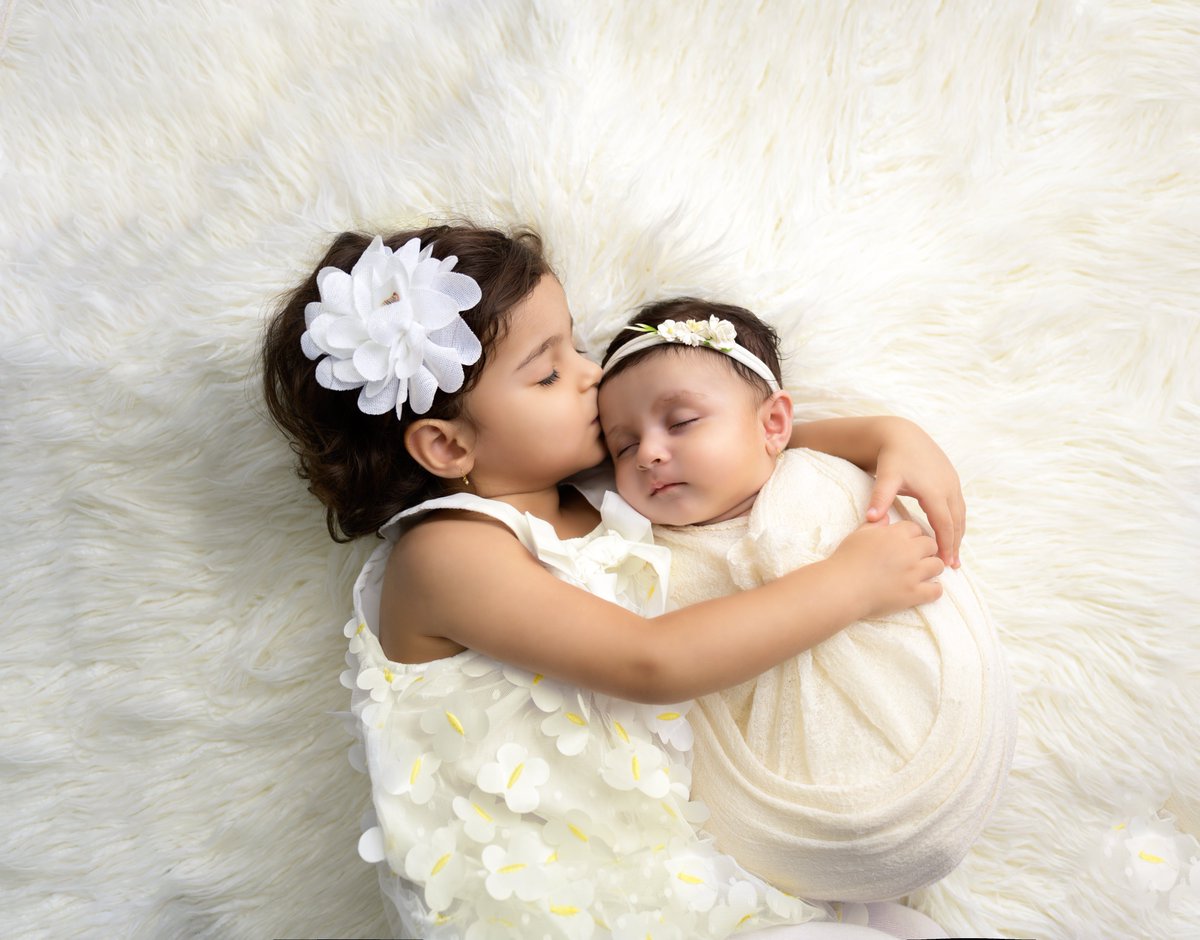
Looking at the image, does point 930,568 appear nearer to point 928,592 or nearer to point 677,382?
point 928,592

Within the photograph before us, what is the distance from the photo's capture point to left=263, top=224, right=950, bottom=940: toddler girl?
1.26 m

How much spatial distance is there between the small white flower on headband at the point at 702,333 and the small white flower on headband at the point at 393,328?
29 cm

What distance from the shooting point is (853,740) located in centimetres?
128

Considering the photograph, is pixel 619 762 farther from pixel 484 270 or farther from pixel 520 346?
pixel 484 270

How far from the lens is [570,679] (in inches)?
50.4

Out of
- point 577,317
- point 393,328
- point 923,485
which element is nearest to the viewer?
point 393,328

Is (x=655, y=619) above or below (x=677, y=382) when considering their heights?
below

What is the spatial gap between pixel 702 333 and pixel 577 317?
239mm

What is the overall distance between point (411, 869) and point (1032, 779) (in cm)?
93

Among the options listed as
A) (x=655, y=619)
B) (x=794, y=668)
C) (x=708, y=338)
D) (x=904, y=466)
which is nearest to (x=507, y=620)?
(x=655, y=619)

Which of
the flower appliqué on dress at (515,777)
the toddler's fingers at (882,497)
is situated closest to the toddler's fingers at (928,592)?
the toddler's fingers at (882,497)

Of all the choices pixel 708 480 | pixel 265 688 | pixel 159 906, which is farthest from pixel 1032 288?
pixel 159 906

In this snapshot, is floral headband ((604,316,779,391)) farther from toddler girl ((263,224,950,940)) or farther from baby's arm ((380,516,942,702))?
baby's arm ((380,516,942,702))

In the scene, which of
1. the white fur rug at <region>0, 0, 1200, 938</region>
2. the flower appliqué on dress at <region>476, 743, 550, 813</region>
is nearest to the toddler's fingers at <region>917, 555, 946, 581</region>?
the white fur rug at <region>0, 0, 1200, 938</region>
